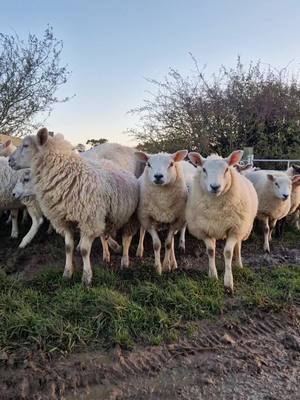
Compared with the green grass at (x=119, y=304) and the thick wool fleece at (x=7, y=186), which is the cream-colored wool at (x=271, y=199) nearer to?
Result: the green grass at (x=119, y=304)

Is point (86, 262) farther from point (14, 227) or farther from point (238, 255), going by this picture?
point (14, 227)

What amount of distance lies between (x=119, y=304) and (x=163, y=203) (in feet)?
5.78

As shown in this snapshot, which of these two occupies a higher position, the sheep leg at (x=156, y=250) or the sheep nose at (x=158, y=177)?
the sheep nose at (x=158, y=177)

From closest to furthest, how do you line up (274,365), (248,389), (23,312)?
1. (248,389)
2. (274,365)
3. (23,312)

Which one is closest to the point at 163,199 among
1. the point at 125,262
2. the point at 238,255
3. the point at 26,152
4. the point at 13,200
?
the point at 125,262

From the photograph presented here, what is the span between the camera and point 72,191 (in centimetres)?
498

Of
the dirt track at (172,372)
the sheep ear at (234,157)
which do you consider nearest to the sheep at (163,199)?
the sheep ear at (234,157)

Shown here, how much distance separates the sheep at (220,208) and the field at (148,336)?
1.50 feet

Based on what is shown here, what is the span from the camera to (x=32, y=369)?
10.0ft

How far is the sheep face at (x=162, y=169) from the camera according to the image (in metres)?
5.09

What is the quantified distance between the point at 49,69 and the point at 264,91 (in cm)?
638

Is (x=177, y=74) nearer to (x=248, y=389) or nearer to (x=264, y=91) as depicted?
(x=264, y=91)

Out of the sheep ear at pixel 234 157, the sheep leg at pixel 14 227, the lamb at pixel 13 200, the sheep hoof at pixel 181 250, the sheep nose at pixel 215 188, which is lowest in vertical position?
the sheep hoof at pixel 181 250

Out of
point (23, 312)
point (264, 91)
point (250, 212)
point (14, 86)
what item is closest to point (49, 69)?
point (14, 86)
